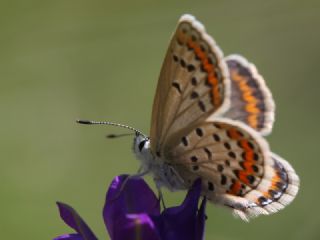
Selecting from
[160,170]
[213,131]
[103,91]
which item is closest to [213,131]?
[213,131]

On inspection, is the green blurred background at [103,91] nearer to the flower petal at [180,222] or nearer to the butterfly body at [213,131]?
the butterfly body at [213,131]

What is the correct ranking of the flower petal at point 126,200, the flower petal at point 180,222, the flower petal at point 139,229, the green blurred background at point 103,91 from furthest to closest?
1. the green blurred background at point 103,91
2. the flower petal at point 126,200
3. the flower petal at point 180,222
4. the flower petal at point 139,229

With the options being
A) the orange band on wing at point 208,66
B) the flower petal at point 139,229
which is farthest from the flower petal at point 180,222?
the orange band on wing at point 208,66

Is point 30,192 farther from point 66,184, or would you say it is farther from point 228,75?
point 228,75

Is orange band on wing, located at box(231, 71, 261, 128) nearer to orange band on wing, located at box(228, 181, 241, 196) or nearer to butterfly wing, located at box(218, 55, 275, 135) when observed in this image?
butterfly wing, located at box(218, 55, 275, 135)

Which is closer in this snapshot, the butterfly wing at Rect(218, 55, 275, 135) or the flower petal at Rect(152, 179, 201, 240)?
the flower petal at Rect(152, 179, 201, 240)

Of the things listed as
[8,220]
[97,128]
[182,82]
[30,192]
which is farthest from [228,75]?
[97,128]

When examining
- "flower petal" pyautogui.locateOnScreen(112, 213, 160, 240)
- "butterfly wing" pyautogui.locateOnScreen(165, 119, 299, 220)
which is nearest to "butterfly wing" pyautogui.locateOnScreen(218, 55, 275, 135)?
"butterfly wing" pyautogui.locateOnScreen(165, 119, 299, 220)

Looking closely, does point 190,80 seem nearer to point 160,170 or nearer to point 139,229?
point 160,170

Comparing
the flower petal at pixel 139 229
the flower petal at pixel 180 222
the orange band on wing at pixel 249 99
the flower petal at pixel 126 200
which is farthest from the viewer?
the orange band on wing at pixel 249 99
